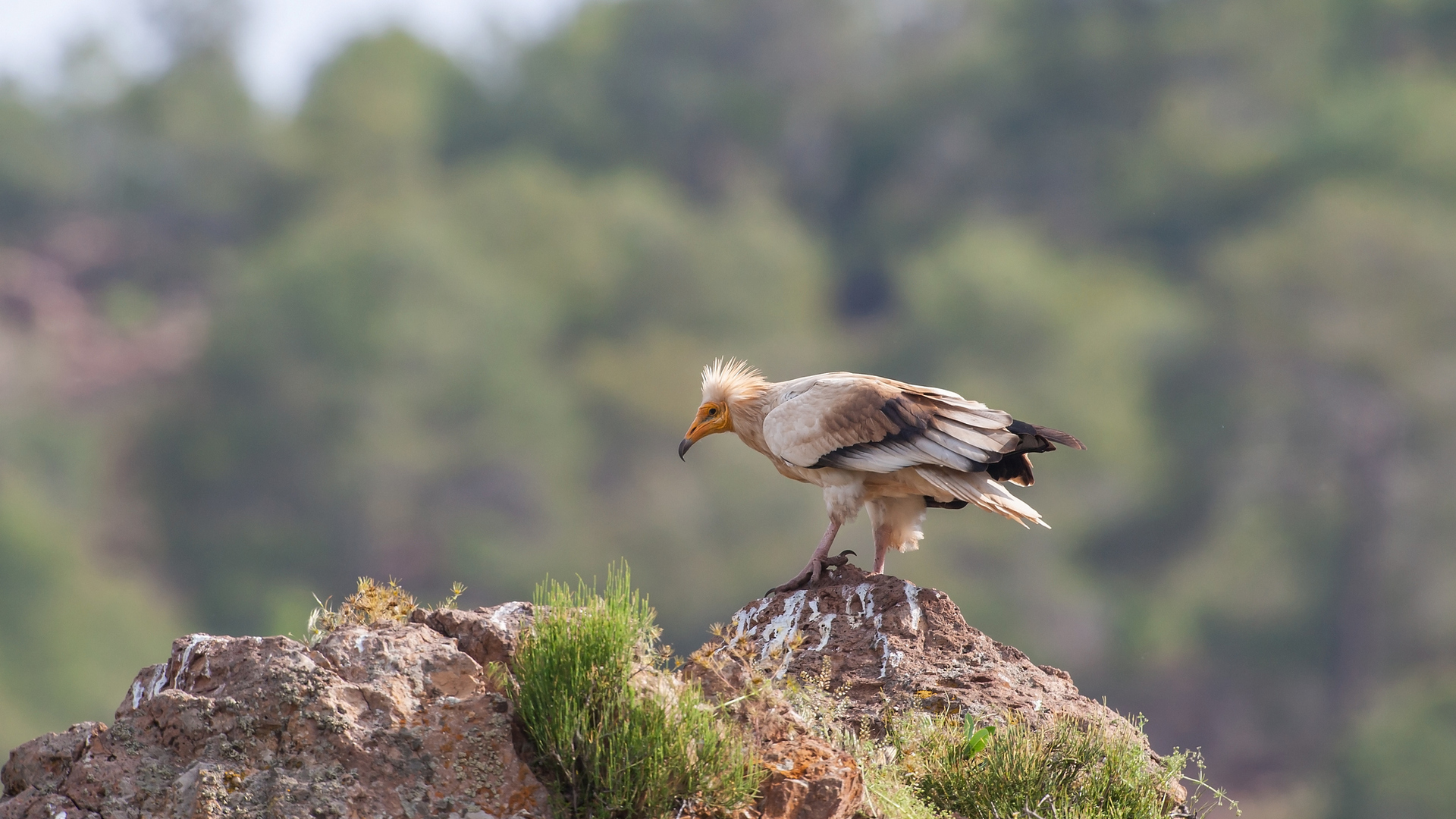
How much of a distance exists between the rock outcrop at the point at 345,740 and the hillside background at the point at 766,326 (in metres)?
40.4

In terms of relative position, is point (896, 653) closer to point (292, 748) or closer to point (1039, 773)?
point (1039, 773)

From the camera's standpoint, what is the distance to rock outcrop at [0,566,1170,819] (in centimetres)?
530

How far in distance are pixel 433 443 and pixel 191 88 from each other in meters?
33.0

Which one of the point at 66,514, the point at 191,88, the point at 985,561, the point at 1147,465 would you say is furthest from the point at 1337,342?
the point at 191,88

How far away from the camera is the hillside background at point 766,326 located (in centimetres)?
5159

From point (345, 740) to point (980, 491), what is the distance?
148 inches

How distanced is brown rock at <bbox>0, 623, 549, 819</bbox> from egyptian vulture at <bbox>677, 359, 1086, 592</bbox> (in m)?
2.80

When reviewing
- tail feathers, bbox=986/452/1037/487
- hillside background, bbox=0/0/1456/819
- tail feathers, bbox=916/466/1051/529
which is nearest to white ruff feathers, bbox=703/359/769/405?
tail feathers, bbox=916/466/1051/529

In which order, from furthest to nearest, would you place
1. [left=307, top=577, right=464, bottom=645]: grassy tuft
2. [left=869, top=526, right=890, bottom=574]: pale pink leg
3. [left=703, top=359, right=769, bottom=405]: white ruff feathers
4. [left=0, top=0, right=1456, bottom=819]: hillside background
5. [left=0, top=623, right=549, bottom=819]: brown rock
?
1. [left=0, top=0, right=1456, bottom=819]: hillside background
2. [left=703, top=359, right=769, bottom=405]: white ruff feathers
3. [left=869, top=526, right=890, bottom=574]: pale pink leg
4. [left=307, top=577, right=464, bottom=645]: grassy tuft
5. [left=0, top=623, right=549, bottom=819]: brown rock

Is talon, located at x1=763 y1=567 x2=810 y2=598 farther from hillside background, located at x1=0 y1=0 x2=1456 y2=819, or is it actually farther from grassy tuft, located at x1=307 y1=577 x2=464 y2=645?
hillside background, located at x1=0 y1=0 x2=1456 y2=819

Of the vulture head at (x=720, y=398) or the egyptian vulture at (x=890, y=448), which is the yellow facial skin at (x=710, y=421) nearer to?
the vulture head at (x=720, y=398)

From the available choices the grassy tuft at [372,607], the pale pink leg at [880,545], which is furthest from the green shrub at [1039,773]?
the grassy tuft at [372,607]

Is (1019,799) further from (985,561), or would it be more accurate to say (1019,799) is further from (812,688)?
(985,561)

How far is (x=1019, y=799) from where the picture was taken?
21.2 ft
